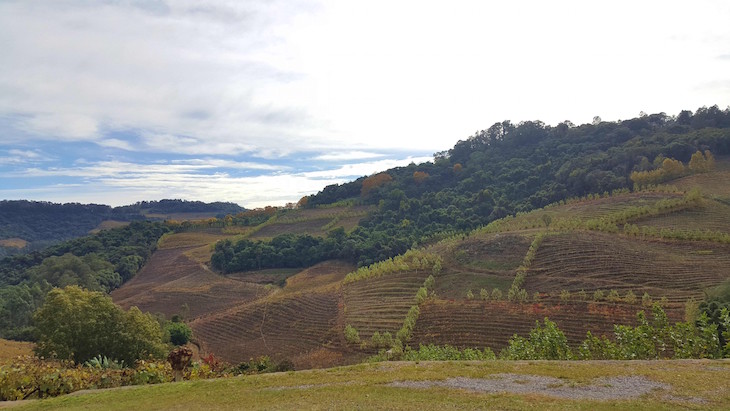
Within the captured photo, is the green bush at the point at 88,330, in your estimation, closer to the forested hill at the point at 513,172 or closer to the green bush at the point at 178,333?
the green bush at the point at 178,333

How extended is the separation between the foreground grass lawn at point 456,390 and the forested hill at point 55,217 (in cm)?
15071

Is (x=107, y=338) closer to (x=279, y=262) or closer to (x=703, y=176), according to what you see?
(x=279, y=262)

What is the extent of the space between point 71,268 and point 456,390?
7162cm

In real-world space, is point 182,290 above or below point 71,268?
below

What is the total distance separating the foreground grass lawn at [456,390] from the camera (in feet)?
36.9

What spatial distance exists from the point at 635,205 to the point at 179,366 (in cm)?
6252

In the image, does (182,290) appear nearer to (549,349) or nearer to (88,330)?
(88,330)

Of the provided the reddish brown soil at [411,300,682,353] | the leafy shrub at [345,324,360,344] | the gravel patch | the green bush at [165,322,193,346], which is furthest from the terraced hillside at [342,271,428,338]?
the gravel patch

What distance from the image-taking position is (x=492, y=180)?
104000 millimetres

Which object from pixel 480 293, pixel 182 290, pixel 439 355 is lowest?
pixel 182 290

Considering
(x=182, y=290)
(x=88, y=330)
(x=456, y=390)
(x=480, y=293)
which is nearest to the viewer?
(x=456, y=390)

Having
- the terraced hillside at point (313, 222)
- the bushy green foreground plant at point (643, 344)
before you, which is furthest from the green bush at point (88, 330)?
the terraced hillside at point (313, 222)

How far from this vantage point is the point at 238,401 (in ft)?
41.2

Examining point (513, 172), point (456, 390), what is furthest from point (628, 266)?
point (513, 172)
